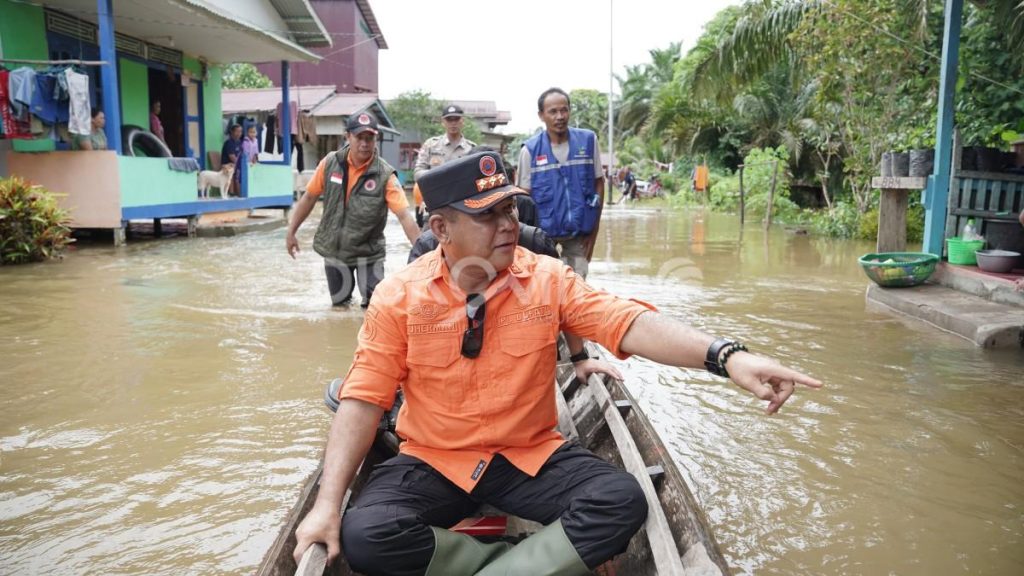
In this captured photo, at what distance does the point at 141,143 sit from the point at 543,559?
46.5 ft

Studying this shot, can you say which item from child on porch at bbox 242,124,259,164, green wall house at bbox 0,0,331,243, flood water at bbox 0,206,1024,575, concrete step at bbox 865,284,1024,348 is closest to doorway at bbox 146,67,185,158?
green wall house at bbox 0,0,331,243

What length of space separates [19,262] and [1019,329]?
36.0ft

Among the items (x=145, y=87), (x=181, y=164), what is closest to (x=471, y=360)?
(x=181, y=164)

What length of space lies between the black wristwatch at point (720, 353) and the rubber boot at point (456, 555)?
0.87m

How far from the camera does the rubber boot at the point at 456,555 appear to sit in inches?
87.5

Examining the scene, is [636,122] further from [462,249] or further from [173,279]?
[462,249]

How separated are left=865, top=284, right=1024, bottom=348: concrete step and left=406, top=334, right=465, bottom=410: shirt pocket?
17.2 ft

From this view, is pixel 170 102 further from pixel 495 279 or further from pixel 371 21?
pixel 371 21

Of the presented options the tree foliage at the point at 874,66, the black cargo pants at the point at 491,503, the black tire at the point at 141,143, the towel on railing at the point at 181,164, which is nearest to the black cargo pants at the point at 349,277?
the black cargo pants at the point at 491,503

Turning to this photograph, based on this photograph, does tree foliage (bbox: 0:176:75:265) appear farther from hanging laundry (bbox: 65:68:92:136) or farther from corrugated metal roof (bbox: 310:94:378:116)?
corrugated metal roof (bbox: 310:94:378:116)

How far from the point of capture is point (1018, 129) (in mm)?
8188

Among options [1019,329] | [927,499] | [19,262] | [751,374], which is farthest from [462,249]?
[19,262]

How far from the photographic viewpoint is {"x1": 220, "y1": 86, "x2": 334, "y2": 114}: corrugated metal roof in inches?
992

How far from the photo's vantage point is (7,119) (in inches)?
388
